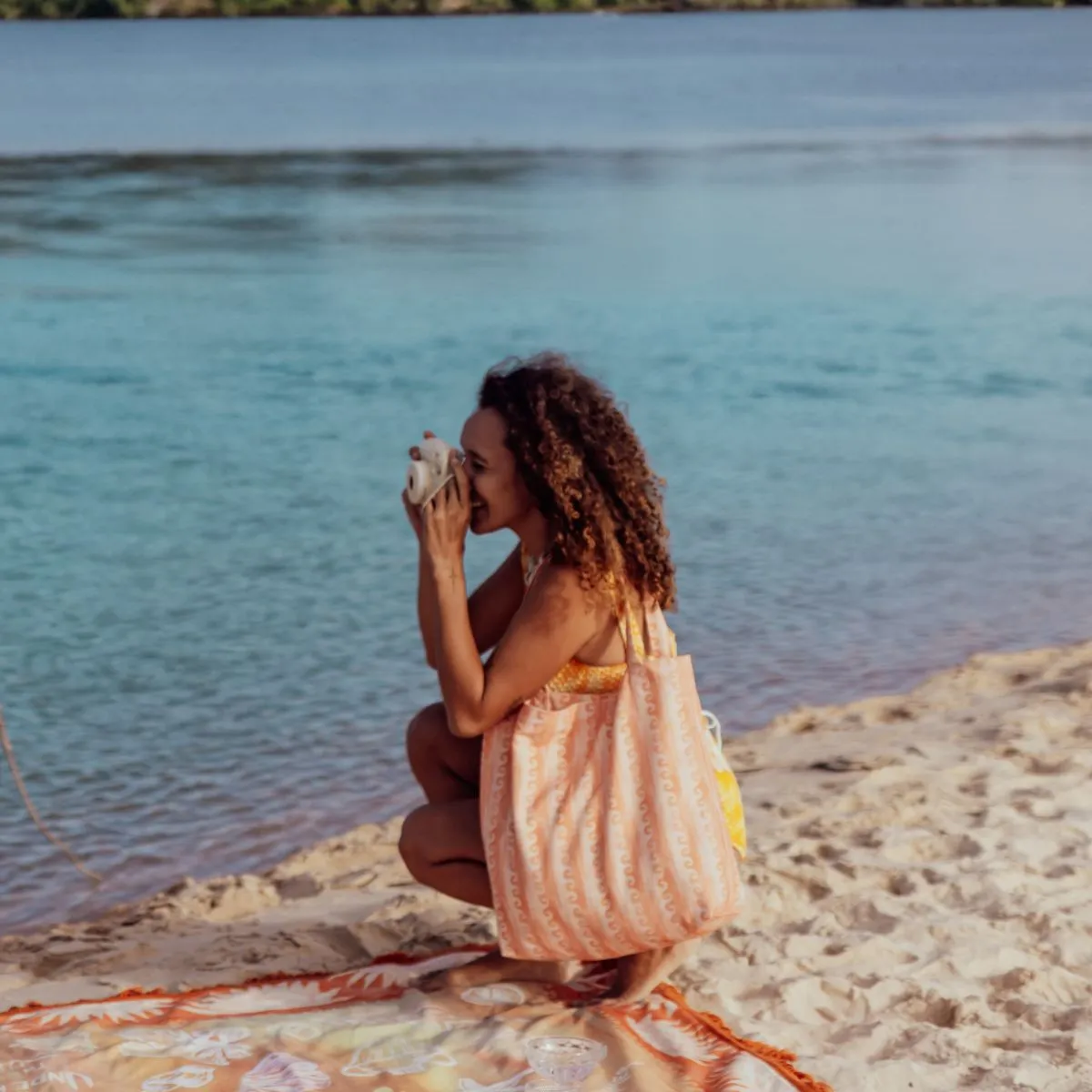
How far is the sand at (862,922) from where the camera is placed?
9.63ft

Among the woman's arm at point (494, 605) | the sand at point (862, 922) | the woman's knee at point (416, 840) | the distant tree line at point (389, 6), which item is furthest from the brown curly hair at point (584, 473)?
the distant tree line at point (389, 6)

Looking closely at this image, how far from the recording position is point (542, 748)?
2.87 metres

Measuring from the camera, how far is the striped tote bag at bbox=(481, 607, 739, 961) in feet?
9.18

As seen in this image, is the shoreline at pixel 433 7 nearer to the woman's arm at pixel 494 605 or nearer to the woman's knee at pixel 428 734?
the woman's arm at pixel 494 605

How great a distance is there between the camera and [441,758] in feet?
10.1

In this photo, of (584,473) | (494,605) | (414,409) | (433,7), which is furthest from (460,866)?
(433,7)

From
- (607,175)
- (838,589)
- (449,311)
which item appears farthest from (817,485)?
(607,175)

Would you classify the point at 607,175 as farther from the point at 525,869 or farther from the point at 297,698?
the point at 525,869

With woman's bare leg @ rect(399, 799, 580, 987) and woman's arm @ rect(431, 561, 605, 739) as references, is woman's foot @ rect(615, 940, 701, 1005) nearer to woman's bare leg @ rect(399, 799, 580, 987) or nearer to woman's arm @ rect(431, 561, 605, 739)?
woman's bare leg @ rect(399, 799, 580, 987)

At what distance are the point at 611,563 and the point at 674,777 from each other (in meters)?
0.37

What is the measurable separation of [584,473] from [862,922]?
1152 millimetres

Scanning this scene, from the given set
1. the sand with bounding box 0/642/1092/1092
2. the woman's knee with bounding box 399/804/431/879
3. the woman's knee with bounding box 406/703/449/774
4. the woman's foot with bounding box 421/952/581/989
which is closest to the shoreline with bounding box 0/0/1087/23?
the sand with bounding box 0/642/1092/1092

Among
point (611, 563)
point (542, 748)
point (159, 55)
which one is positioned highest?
point (159, 55)

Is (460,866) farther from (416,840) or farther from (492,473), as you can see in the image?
(492,473)
